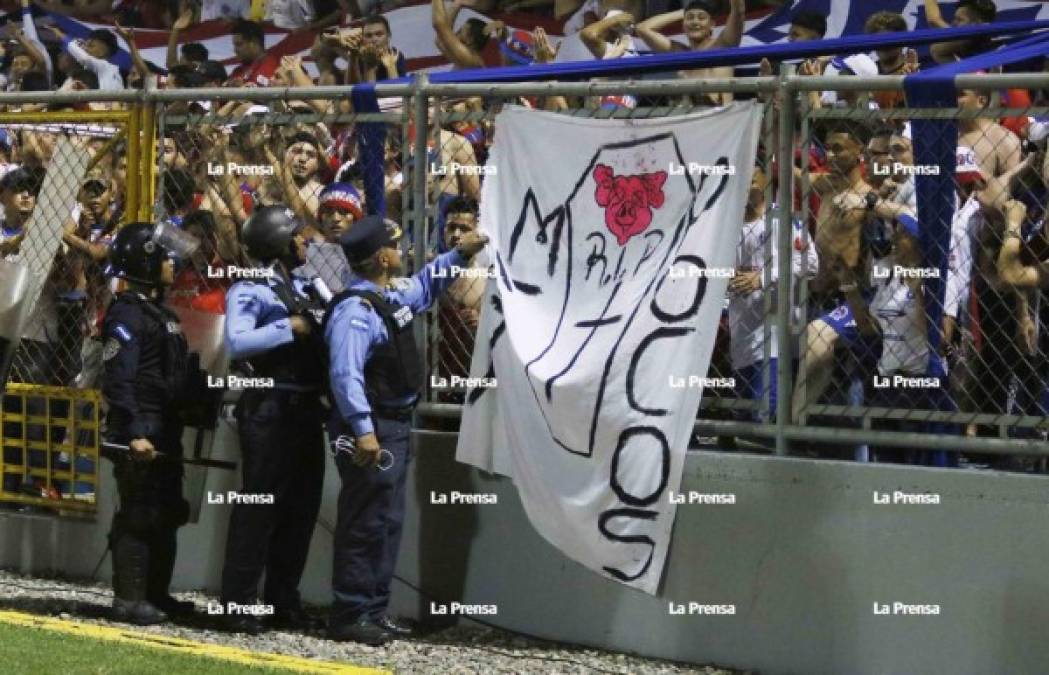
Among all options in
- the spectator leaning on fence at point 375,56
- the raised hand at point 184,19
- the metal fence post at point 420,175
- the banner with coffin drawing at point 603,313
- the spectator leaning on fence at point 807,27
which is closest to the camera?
the banner with coffin drawing at point 603,313

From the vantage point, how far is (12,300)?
970 cm

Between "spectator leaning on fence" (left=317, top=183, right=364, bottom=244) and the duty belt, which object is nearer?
the duty belt

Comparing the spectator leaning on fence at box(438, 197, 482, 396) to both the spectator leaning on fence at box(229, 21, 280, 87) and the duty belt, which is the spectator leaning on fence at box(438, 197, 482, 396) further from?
the spectator leaning on fence at box(229, 21, 280, 87)

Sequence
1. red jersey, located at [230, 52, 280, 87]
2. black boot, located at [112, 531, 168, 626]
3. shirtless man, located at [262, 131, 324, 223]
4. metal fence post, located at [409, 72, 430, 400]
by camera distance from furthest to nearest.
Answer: red jersey, located at [230, 52, 280, 87]
shirtless man, located at [262, 131, 324, 223]
black boot, located at [112, 531, 168, 626]
metal fence post, located at [409, 72, 430, 400]

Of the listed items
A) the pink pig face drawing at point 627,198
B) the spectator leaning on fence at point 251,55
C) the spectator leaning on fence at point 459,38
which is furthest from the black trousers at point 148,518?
the spectator leaning on fence at point 251,55

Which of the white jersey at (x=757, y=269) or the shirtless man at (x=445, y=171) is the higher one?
the shirtless man at (x=445, y=171)

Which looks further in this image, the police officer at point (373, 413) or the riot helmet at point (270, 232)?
the riot helmet at point (270, 232)

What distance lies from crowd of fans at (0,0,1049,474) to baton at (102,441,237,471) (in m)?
0.91

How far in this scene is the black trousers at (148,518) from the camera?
9422mm

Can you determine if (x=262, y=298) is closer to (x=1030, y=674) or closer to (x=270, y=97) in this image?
(x=270, y=97)

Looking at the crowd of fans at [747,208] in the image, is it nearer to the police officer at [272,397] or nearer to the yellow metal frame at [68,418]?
the yellow metal frame at [68,418]

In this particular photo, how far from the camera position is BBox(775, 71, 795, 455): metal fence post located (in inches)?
328

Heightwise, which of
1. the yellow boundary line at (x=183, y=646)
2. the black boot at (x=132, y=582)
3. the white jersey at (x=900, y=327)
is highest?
the white jersey at (x=900, y=327)

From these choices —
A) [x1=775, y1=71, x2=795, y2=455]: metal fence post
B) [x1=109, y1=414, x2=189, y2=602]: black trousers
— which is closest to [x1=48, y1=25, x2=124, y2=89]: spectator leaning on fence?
[x1=109, y1=414, x2=189, y2=602]: black trousers
